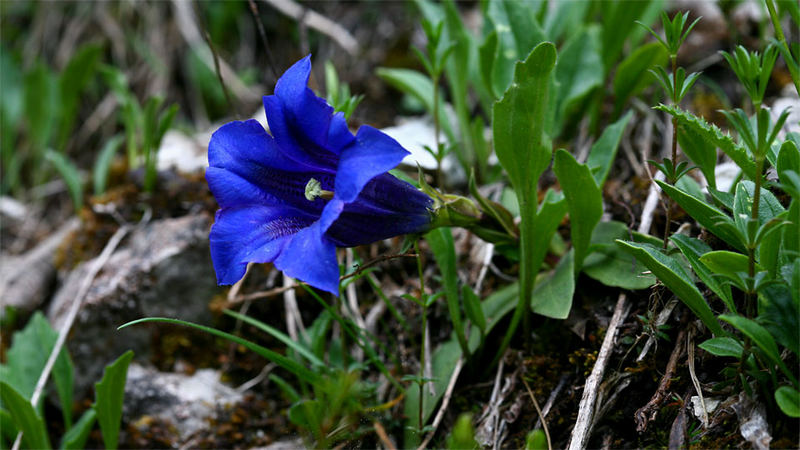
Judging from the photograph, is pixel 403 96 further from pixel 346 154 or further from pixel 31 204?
pixel 31 204

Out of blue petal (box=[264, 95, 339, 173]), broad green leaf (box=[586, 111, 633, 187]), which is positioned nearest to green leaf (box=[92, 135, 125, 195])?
blue petal (box=[264, 95, 339, 173])

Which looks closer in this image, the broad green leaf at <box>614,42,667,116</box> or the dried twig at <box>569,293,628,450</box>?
the dried twig at <box>569,293,628,450</box>

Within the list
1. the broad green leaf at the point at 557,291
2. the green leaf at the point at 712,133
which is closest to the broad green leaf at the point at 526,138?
the broad green leaf at the point at 557,291

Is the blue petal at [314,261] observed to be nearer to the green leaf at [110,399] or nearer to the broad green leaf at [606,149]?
the green leaf at [110,399]

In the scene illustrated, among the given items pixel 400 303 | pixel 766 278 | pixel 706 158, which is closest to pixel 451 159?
pixel 400 303

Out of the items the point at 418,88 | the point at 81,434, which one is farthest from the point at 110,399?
the point at 418,88

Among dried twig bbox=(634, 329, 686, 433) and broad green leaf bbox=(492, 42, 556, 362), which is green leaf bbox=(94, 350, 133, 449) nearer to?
broad green leaf bbox=(492, 42, 556, 362)

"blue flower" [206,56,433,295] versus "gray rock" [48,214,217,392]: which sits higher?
"blue flower" [206,56,433,295]
